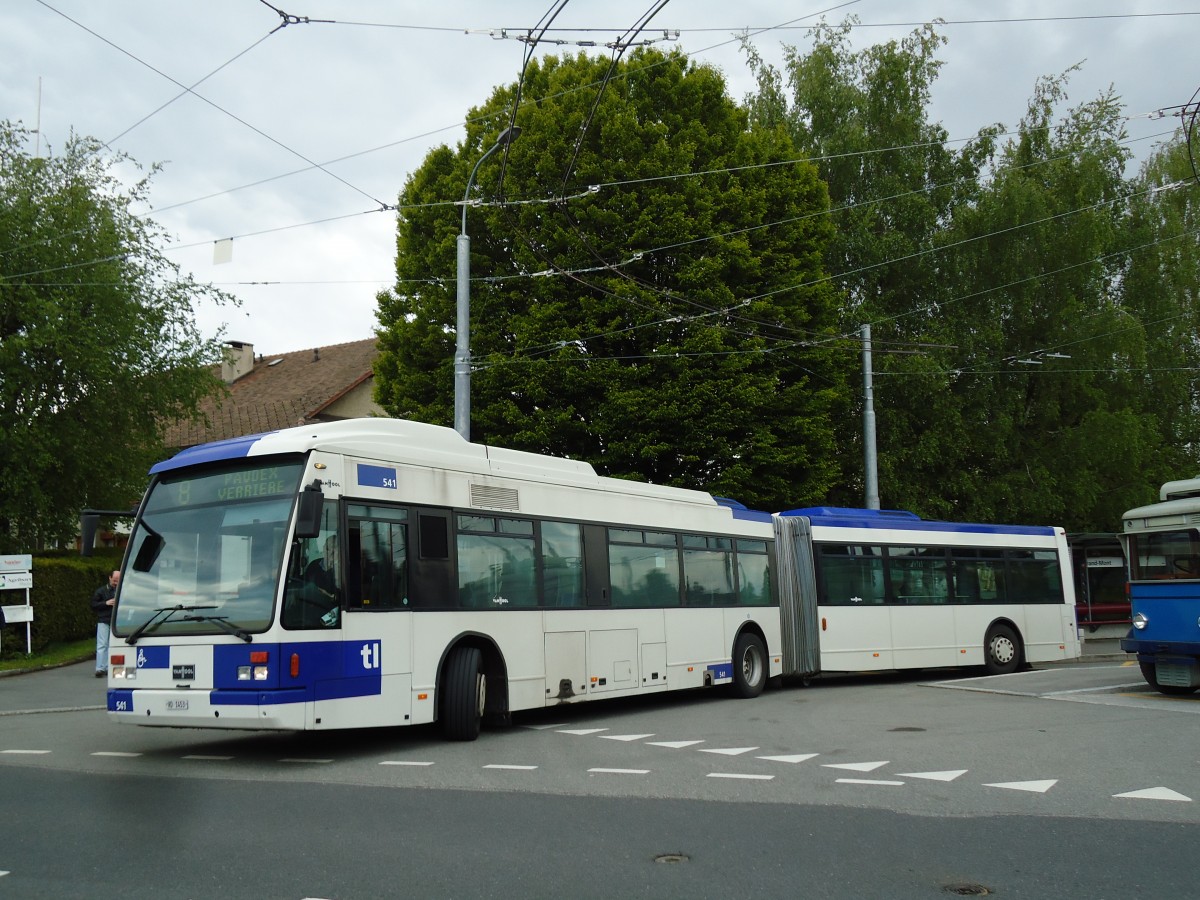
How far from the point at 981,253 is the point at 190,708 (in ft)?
98.6

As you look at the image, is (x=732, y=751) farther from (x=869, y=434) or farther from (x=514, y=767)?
(x=869, y=434)

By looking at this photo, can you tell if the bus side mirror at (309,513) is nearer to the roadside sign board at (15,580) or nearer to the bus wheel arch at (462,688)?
the bus wheel arch at (462,688)

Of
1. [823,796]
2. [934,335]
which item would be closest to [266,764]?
[823,796]

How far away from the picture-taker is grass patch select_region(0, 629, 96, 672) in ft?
74.9

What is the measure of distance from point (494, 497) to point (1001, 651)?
13379 millimetres

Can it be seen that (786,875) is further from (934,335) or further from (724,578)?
(934,335)

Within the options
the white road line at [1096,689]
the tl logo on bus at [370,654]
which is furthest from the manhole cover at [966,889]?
the white road line at [1096,689]

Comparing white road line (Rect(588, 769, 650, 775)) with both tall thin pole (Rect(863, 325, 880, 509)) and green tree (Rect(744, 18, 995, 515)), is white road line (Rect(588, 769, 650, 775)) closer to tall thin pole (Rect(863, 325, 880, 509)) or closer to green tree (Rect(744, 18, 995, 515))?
tall thin pole (Rect(863, 325, 880, 509))

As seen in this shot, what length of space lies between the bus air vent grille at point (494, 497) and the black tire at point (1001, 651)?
12502 millimetres

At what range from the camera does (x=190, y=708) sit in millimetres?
10570

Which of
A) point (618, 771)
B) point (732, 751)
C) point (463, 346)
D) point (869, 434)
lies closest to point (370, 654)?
point (618, 771)

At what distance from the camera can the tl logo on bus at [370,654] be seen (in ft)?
36.4

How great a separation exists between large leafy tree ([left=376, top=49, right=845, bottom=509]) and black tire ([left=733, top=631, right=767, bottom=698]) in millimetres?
8917

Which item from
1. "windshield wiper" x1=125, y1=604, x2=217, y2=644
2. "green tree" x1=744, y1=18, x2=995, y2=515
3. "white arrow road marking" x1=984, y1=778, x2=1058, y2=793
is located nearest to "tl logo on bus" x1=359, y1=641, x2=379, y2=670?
"windshield wiper" x1=125, y1=604, x2=217, y2=644
